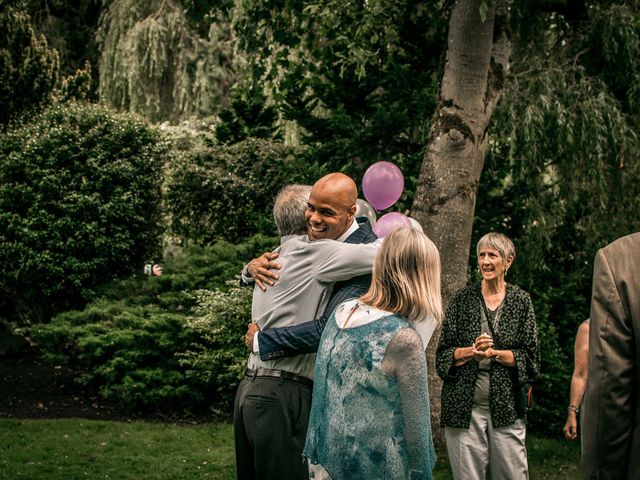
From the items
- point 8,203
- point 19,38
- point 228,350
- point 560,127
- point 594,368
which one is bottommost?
point 228,350

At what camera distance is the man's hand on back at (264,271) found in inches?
148

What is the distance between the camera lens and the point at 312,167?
9.87 metres

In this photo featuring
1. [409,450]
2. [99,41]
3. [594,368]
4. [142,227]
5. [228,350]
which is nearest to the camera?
[594,368]

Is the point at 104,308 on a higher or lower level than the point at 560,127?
lower

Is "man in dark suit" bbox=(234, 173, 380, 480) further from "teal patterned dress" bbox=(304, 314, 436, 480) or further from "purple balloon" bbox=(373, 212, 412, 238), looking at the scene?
"purple balloon" bbox=(373, 212, 412, 238)

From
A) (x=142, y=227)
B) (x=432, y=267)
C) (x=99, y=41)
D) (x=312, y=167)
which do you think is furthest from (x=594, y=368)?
(x=99, y=41)

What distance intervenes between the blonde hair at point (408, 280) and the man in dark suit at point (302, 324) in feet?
1.45

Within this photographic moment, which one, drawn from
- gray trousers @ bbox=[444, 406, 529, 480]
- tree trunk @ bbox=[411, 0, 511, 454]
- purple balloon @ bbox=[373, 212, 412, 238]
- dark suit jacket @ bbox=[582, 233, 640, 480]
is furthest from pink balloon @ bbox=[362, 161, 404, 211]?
dark suit jacket @ bbox=[582, 233, 640, 480]

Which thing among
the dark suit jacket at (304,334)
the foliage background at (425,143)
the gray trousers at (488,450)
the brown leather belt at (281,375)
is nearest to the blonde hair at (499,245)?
the gray trousers at (488,450)

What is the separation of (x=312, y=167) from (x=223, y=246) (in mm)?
1634

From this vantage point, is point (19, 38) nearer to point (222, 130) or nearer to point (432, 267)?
point (222, 130)

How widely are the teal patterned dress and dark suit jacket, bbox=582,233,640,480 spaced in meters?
0.62

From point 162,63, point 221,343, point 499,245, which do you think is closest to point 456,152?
point 499,245

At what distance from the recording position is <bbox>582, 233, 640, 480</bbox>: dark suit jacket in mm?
2529
